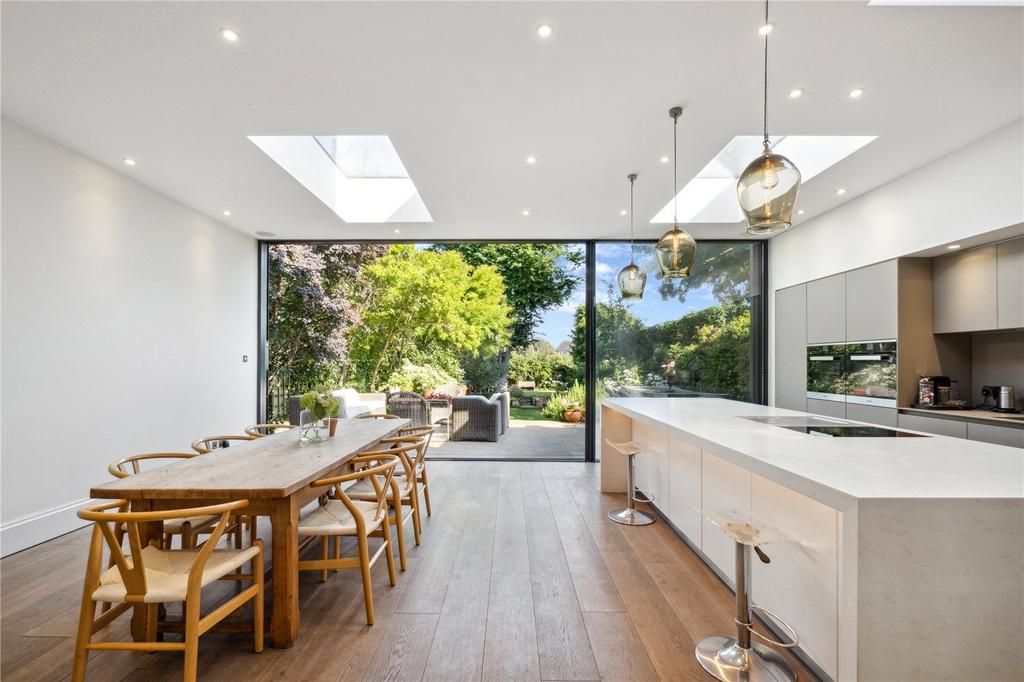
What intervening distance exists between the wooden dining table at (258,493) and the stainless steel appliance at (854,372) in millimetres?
4384

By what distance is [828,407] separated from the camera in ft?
15.1

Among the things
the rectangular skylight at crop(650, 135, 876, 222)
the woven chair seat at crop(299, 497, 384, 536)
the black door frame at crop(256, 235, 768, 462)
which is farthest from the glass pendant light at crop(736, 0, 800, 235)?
the black door frame at crop(256, 235, 768, 462)

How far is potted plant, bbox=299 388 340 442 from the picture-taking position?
3.02 meters

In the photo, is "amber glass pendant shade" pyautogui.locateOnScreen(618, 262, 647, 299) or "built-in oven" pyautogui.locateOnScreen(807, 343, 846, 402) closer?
"amber glass pendant shade" pyautogui.locateOnScreen(618, 262, 647, 299)

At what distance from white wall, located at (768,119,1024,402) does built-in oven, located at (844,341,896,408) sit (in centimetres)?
78

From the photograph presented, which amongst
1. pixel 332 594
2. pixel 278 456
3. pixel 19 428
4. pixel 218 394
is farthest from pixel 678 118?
pixel 218 394

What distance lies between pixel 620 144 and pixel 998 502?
9.14 ft

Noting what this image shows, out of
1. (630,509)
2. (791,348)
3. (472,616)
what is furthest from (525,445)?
(472,616)

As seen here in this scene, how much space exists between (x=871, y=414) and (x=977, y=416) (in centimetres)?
87

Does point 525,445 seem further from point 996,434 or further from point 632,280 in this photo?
point 996,434

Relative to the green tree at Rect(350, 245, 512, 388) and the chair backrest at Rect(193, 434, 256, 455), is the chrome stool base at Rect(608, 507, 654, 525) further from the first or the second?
the green tree at Rect(350, 245, 512, 388)

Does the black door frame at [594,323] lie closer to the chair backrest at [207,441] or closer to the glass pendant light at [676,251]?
the chair backrest at [207,441]

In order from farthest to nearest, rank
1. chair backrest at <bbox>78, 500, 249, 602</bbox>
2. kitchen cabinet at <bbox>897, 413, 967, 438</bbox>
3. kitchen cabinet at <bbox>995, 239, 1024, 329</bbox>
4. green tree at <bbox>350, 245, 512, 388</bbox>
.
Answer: green tree at <bbox>350, 245, 512, 388</bbox>
kitchen cabinet at <bbox>897, 413, 967, 438</bbox>
kitchen cabinet at <bbox>995, 239, 1024, 329</bbox>
chair backrest at <bbox>78, 500, 249, 602</bbox>

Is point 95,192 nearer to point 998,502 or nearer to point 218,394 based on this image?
point 218,394
